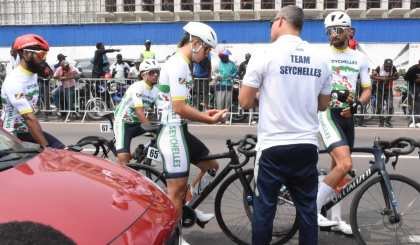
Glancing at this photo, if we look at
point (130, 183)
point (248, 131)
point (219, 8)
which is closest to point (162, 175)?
point (130, 183)

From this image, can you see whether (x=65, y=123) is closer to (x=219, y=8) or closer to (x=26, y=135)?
(x=26, y=135)

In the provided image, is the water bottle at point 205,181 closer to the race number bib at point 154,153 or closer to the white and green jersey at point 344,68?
the race number bib at point 154,153

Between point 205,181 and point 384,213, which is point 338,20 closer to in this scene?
point 384,213

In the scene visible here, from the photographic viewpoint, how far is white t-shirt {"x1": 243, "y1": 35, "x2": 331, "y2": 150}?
3082mm

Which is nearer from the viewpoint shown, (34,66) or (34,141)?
(34,66)

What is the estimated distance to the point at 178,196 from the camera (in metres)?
3.95

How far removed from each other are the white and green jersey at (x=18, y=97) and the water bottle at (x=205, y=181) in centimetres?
180

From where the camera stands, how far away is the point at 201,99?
1294 cm

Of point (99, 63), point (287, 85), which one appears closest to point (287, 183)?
point (287, 85)

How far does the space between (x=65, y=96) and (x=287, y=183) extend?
36.9 ft

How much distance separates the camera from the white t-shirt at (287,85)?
308 centimetres

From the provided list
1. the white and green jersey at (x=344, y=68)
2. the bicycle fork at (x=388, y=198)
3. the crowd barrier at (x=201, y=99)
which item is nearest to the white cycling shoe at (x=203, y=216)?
the bicycle fork at (x=388, y=198)

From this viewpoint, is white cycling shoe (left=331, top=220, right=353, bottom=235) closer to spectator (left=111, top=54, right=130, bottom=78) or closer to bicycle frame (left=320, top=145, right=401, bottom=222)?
bicycle frame (left=320, top=145, right=401, bottom=222)

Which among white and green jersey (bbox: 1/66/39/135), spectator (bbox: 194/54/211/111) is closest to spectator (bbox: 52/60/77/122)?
spectator (bbox: 194/54/211/111)
